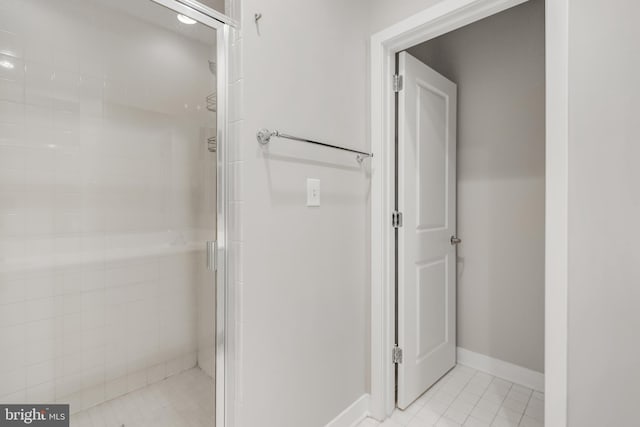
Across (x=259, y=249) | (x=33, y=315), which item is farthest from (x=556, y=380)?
(x=33, y=315)

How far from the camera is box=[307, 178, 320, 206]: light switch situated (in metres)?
1.47

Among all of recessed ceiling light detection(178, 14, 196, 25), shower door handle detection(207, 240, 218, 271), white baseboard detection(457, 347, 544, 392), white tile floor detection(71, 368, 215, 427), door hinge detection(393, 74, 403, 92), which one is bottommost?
white baseboard detection(457, 347, 544, 392)

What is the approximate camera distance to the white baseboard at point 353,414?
5.35 ft

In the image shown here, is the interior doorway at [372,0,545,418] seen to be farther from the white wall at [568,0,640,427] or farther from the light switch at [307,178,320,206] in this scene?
the white wall at [568,0,640,427]

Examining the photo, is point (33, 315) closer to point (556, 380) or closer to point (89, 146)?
point (89, 146)

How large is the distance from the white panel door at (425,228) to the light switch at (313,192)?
56cm

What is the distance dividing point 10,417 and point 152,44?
1.20 metres

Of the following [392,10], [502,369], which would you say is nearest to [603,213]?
[392,10]

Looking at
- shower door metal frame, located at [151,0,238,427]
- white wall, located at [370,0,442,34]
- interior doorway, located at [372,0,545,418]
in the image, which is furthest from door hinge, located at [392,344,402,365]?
white wall, located at [370,0,442,34]

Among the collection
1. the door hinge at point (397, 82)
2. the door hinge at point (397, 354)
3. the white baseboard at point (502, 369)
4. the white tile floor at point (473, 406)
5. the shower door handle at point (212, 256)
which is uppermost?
the door hinge at point (397, 82)

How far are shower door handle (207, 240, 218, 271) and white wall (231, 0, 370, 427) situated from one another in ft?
0.27

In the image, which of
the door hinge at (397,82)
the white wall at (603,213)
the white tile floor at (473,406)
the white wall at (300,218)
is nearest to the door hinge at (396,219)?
the white wall at (300,218)

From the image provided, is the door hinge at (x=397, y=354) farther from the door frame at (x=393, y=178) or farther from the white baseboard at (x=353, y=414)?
the white baseboard at (x=353, y=414)

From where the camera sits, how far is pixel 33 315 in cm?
96
